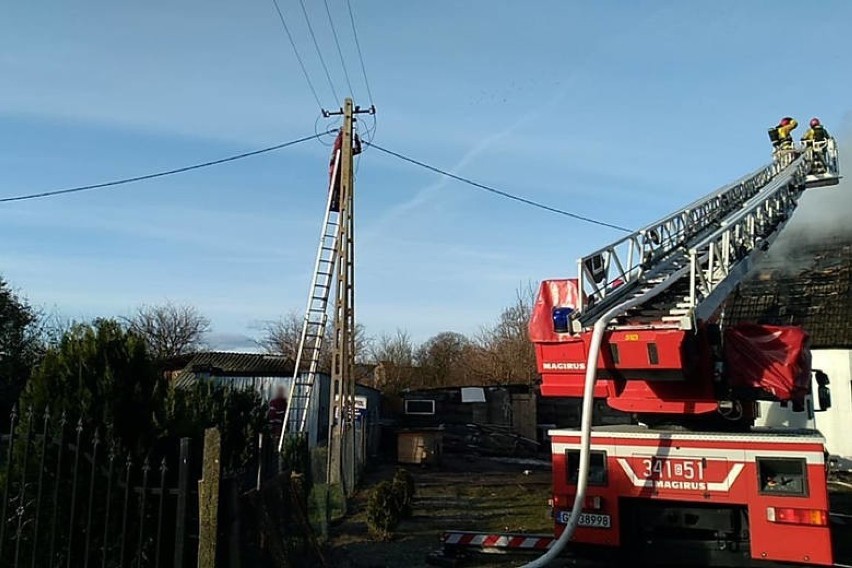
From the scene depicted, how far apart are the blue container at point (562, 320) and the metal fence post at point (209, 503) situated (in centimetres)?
447

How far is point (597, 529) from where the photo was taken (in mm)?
8133

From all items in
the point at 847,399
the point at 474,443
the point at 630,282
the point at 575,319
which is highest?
the point at 630,282

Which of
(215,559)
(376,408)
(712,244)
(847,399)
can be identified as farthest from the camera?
(376,408)

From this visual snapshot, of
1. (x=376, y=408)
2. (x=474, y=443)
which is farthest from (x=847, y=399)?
(x=376, y=408)

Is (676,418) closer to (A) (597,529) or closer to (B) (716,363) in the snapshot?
(B) (716,363)

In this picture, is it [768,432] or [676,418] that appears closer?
[768,432]

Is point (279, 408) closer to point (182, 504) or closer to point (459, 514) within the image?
point (459, 514)

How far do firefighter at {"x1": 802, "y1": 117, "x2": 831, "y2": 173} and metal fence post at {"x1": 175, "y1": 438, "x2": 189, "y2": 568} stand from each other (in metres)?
18.1

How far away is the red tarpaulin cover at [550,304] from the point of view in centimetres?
834

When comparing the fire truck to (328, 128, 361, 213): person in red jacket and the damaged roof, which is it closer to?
(328, 128, 361, 213): person in red jacket

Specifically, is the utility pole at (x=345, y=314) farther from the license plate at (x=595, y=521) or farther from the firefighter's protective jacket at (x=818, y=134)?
the firefighter's protective jacket at (x=818, y=134)

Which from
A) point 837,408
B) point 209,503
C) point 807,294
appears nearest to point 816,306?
point 807,294

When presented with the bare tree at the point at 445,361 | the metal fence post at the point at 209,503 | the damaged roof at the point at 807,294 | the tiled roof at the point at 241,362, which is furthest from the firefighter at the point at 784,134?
the bare tree at the point at 445,361

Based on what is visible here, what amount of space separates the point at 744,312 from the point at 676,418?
62.9 feet
